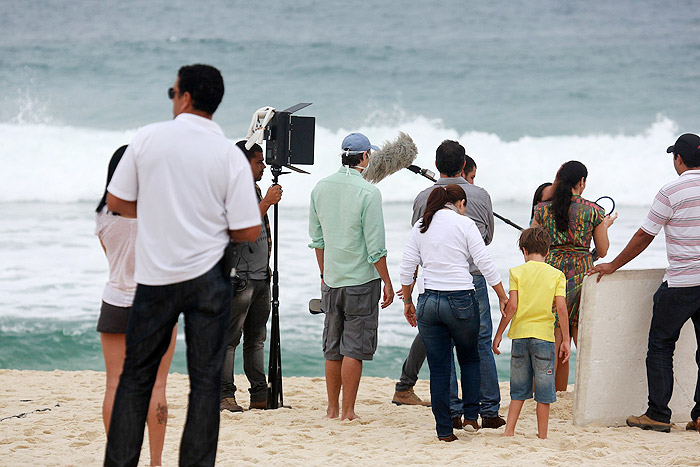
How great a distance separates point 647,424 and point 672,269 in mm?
829

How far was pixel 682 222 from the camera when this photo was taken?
412 cm

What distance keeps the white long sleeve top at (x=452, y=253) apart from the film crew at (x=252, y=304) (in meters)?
0.97

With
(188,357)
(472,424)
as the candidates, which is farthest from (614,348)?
(188,357)

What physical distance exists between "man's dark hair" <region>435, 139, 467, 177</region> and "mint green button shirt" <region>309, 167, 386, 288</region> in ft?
1.21

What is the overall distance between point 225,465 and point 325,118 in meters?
15.8

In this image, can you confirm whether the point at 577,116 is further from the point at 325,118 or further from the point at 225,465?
the point at 225,465

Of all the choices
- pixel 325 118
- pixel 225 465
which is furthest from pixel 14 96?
pixel 225 465

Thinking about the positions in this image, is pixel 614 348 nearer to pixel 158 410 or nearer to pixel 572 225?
pixel 572 225

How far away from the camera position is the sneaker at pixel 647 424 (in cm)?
427

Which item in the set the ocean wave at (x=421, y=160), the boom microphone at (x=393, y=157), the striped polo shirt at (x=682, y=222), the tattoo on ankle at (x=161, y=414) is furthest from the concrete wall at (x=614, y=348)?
the ocean wave at (x=421, y=160)

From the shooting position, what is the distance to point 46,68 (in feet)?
66.3

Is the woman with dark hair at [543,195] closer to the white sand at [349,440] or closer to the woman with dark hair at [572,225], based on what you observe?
the woman with dark hair at [572,225]

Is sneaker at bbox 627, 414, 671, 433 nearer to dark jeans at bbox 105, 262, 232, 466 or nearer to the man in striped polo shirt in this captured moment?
the man in striped polo shirt

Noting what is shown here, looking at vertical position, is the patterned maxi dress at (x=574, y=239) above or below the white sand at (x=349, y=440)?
above
